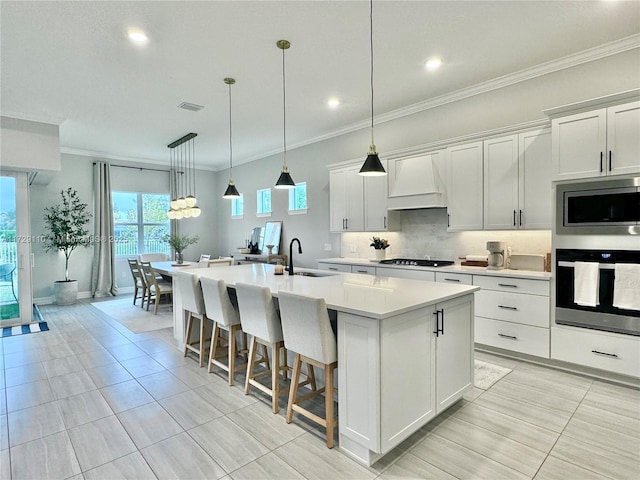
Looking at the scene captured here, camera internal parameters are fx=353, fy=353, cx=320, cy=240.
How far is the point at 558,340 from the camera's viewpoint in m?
3.26

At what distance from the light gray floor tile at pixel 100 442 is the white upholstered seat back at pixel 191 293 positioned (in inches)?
48.2

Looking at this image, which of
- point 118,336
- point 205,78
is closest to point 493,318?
point 205,78

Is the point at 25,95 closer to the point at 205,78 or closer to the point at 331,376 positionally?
the point at 205,78

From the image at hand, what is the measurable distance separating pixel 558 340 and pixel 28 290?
697cm

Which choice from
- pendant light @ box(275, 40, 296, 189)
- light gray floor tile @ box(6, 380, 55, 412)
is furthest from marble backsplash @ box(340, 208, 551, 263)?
light gray floor tile @ box(6, 380, 55, 412)

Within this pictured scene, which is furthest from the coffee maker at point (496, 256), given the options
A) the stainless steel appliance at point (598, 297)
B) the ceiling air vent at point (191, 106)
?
the ceiling air vent at point (191, 106)

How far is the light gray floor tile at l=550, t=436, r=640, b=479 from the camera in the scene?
197 cm

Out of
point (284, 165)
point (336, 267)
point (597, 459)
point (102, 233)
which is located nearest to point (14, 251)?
point (102, 233)

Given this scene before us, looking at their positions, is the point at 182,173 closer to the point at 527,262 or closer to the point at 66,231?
the point at 66,231

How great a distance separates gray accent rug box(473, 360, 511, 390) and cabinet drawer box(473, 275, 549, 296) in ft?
2.50

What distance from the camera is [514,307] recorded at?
351 cm

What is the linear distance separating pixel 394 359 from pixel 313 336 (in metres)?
0.52

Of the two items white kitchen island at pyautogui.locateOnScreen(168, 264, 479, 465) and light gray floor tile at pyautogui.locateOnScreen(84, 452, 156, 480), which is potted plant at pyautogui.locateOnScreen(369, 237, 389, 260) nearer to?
white kitchen island at pyautogui.locateOnScreen(168, 264, 479, 465)

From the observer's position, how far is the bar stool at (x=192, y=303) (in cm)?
357
